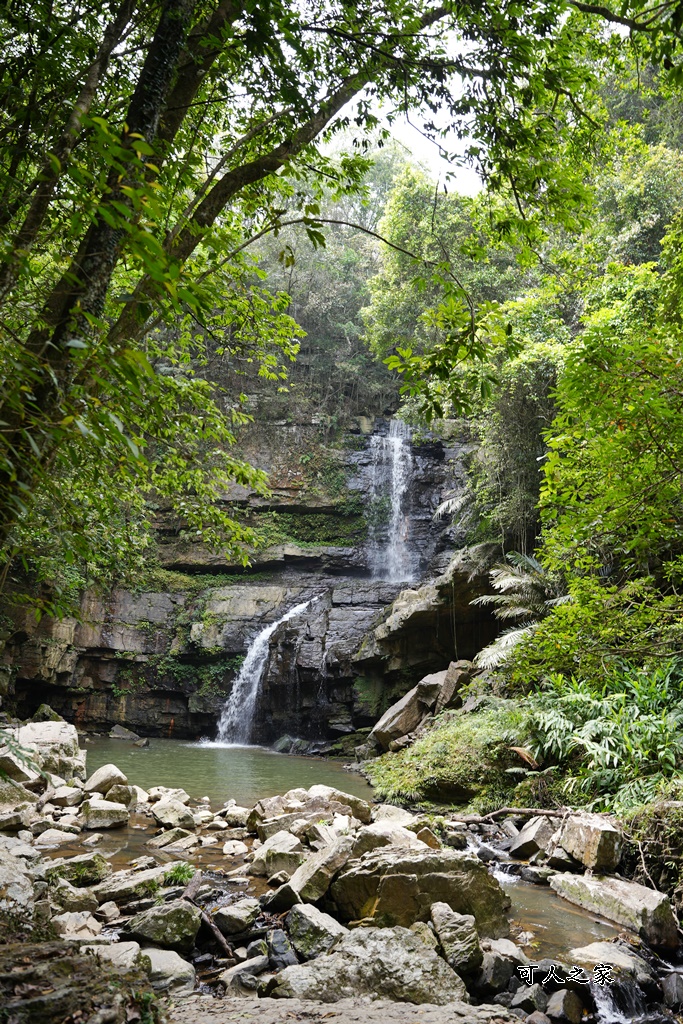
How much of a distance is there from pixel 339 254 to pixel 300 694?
2121 centimetres

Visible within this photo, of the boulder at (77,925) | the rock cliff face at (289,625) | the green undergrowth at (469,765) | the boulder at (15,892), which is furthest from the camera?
the rock cliff face at (289,625)

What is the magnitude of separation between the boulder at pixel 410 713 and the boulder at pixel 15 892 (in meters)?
8.86

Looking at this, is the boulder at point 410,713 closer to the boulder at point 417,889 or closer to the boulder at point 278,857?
the boulder at point 278,857

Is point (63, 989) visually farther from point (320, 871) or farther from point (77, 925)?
point (320, 871)

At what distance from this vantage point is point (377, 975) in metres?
3.22

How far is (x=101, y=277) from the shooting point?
8.50ft

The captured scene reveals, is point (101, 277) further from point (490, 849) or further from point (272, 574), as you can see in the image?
point (272, 574)

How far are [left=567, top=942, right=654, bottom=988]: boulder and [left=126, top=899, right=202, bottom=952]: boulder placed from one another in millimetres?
2496

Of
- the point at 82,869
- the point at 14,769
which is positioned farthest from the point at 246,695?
the point at 82,869

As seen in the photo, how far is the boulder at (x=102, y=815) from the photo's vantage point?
22.8 ft

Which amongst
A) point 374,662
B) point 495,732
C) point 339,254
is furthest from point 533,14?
point 339,254

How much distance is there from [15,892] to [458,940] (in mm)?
2776

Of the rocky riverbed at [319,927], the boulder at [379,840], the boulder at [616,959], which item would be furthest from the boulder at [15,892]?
the boulder at [616,959]

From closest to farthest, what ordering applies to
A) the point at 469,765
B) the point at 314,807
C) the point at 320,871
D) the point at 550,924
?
1. the point at 320,871
2. the point at 550,924
3. the point at 314,807
4. the point at 469,765
